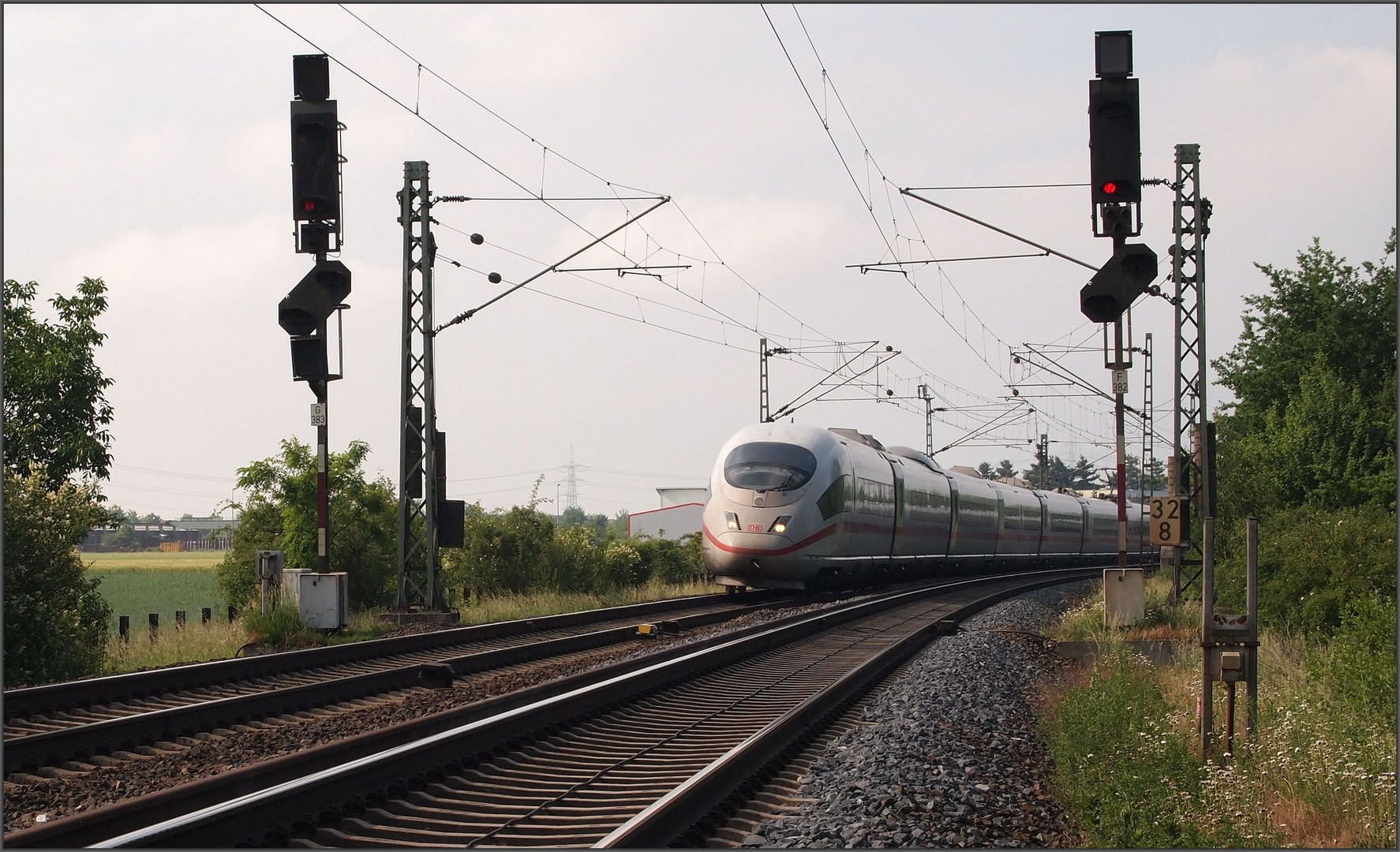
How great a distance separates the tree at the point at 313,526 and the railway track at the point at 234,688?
8.59 metres

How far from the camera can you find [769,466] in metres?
24.9

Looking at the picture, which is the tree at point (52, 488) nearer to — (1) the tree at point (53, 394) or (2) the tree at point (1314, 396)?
(1) the tree at point (53, 394)

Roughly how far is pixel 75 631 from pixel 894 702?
10101mm

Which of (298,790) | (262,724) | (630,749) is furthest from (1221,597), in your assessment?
(298,790)

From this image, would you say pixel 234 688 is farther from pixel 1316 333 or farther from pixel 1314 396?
pixel 1316 333

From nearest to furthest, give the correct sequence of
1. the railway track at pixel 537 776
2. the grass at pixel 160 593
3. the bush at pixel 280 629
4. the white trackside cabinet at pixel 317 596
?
1. the railway track at pixel 537 776
2. the bush at pixel 280 629
3. the white trackside cabinet at pixel 317 596
4. the grass at pixel 160 593

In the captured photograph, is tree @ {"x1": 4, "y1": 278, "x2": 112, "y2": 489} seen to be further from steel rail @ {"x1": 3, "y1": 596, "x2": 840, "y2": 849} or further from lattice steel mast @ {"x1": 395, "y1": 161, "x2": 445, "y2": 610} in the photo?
steel rail @ {"x1": 3, "y1": 596, "x2": 840, "y2": 849}

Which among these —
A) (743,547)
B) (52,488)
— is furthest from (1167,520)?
(52,488)

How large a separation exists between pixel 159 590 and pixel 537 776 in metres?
42.9

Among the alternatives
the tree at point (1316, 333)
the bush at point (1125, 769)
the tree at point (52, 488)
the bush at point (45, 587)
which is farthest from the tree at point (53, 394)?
the tree at point (1316, 333)

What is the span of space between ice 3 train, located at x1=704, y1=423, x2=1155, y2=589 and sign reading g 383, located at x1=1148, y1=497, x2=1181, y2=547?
27.6ft

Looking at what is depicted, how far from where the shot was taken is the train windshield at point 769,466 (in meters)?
24.7

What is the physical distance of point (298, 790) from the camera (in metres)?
6.28

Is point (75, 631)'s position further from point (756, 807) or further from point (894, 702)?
point (756, 807)
